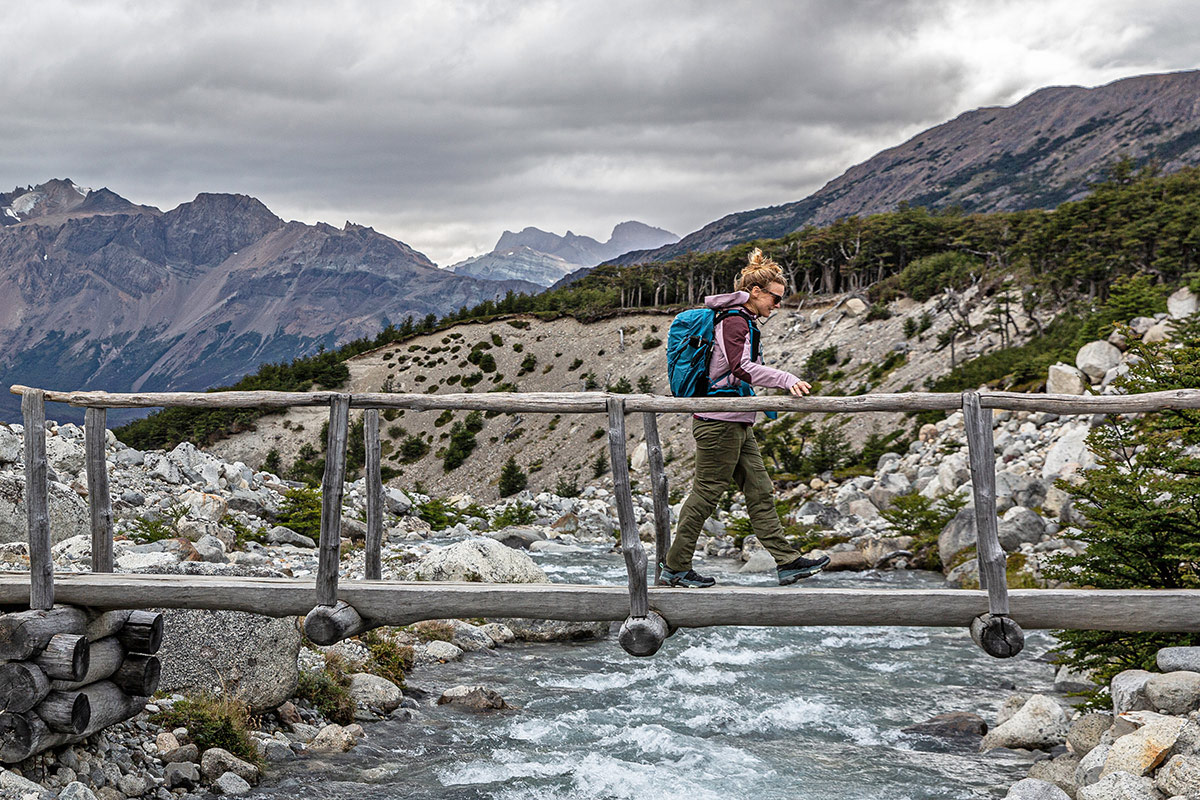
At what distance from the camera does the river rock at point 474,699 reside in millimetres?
11492

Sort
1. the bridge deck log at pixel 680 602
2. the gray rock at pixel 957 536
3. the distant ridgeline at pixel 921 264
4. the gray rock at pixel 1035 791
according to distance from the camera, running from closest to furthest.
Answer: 1. the bridge deck log at pixel 680 602
2. the gray rock at pixel 1035 791
3. the gray rock at pixel 957 536
4. the distant ridgeline at pixel 921 264

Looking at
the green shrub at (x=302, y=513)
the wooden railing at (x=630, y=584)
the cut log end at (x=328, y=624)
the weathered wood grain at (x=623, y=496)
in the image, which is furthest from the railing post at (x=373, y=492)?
the green shrub at (x=302, y=513)

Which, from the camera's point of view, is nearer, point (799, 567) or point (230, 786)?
point (799, 567)

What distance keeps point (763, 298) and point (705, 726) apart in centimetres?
646

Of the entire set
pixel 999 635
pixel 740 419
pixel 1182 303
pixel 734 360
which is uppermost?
pixel 1182 303

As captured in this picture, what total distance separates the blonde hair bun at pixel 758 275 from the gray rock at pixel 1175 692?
18.4 ft

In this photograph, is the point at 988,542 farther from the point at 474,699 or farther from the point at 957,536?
the point at 957,536

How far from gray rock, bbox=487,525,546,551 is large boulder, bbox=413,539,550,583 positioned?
9094 mm

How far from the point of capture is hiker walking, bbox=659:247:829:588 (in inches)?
268

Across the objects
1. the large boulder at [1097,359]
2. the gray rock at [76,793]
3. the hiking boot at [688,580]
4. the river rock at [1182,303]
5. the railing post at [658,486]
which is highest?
the river rock at [1182,303]

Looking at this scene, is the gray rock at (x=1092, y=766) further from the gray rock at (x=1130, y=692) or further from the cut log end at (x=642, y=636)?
the cut log end at (x=642, y=636)

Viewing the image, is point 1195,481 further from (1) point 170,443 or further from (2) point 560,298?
(2) point 560,298

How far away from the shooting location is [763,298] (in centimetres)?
682

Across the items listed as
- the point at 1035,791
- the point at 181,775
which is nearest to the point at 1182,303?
the point at 1035,791
